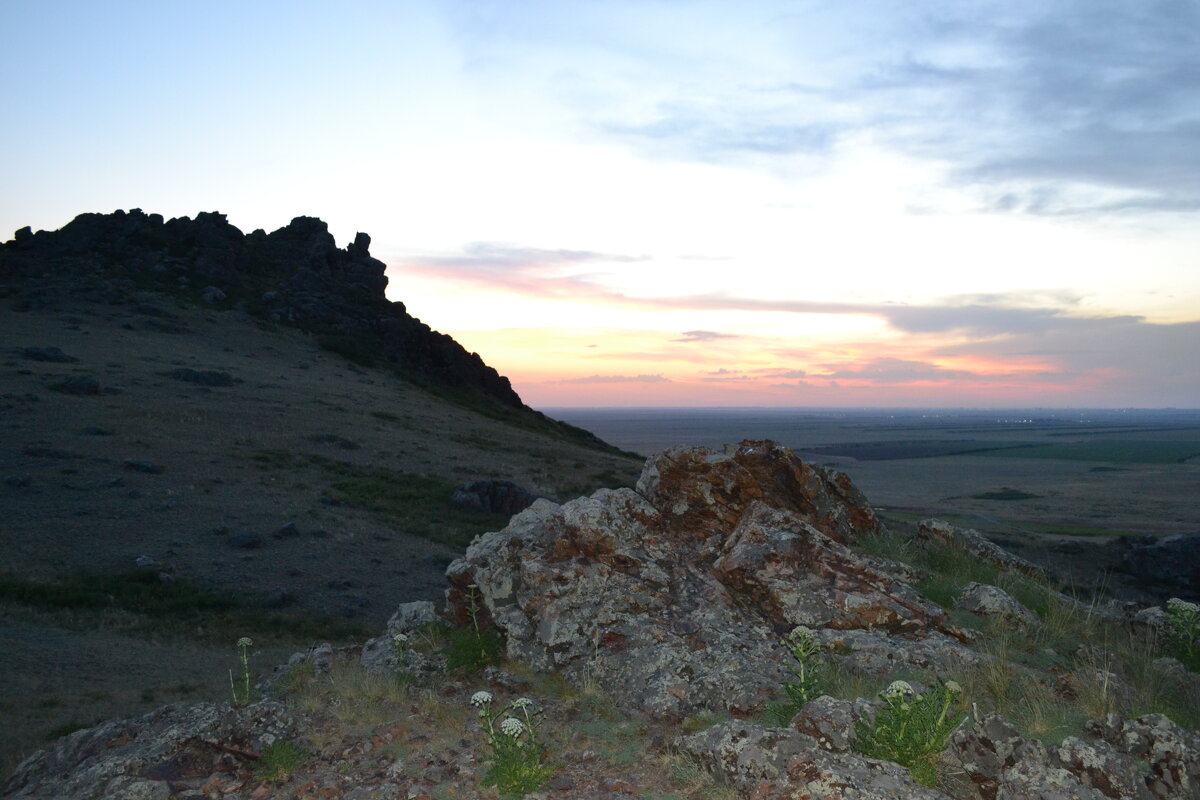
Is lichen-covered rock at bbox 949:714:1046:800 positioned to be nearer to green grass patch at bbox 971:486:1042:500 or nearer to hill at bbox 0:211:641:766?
hill at bbox 0:211:641:766

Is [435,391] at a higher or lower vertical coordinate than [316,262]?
lower

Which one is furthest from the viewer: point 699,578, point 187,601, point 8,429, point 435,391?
point 435,391

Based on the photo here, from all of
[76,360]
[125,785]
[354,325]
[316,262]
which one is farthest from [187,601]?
[316,262]

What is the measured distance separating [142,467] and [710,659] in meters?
31.4

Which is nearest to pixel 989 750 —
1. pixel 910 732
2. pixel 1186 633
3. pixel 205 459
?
pixel 910 732

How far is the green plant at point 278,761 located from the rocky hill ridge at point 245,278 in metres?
71.7

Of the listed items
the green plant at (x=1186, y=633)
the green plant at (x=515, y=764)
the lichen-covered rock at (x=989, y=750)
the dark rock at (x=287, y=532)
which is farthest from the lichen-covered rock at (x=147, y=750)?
the dark rock at (x=287, y=532)

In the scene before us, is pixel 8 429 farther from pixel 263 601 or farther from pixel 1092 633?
pixel 1092 633

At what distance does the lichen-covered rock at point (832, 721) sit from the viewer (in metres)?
5.95

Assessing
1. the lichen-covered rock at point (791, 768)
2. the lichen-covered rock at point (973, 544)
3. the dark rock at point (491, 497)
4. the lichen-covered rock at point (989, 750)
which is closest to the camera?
the lichen-covered rock at point (791, 768)

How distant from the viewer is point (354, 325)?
81.2 metres

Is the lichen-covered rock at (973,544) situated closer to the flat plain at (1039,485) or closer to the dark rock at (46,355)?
the flat plain at (1039,485)

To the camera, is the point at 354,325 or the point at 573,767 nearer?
the point at 573,767

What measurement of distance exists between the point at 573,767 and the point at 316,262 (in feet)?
310
